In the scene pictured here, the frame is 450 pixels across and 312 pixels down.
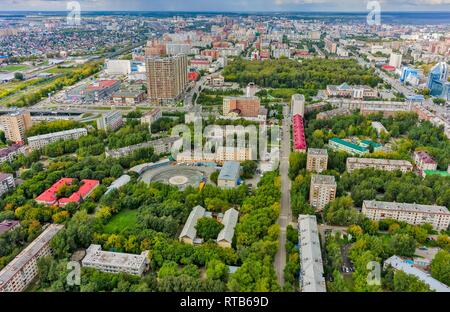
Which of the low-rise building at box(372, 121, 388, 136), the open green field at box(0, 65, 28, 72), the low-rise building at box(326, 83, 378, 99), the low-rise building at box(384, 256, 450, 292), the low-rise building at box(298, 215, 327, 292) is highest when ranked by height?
the open green field at box(0, 65, 28, 72)

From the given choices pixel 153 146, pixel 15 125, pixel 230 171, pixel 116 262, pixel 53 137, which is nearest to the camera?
pixel 116 262

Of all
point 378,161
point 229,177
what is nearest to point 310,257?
point 229,177

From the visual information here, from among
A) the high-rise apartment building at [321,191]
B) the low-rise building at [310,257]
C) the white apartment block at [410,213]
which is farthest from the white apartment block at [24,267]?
the white apartment block at [410,213]

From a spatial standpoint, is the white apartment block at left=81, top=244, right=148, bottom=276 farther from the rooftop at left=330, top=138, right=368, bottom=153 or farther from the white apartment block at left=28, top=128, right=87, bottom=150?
the rooftop at left=330, top=138, right=368, bottom=153

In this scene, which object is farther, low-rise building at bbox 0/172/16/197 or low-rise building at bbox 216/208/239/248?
low-rise building at bbox 0/172/16/197

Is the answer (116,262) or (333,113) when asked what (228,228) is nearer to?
(116,262)

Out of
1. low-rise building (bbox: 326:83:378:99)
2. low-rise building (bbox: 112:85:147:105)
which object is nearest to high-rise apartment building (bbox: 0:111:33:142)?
low-rise building (bbox: 112:85:147:105)

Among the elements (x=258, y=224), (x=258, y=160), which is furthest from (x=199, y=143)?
(x=258, y=224)
